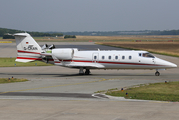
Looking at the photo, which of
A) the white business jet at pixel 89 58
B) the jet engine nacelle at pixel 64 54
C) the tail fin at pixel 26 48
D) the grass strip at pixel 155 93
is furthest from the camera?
the tail fin at pixel 26 48

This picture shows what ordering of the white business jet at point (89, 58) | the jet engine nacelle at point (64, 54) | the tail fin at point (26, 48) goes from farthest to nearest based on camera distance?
the tail fin at point (26, 48)
the jet engine nacelle at point (64, 54)
the white business jet at point (89, 58)

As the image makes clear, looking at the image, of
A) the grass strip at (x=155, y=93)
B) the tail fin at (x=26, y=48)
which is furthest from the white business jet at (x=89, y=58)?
the grass strip at (x=155, y=93)

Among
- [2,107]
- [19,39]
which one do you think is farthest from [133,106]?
[19,39]

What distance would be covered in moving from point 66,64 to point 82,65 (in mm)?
2082

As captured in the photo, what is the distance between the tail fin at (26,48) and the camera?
1474 inches

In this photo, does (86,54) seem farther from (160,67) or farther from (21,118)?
(21,118)

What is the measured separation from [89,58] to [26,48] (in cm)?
832

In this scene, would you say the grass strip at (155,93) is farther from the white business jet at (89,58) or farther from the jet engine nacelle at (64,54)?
the jet engine nacelle at (64,54)

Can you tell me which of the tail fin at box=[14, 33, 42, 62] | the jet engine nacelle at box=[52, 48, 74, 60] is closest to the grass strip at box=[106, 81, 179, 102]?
the jet engine nacelle at box=[52, 48, 74, 60]

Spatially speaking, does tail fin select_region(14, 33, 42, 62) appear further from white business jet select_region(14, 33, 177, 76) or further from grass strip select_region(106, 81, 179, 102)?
grass strip select_region(106, 81, 179, 102)

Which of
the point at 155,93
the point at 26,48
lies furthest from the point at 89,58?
the point at 155,93

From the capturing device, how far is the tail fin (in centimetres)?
3744

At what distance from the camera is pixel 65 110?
15.5 m

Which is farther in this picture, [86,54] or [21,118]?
[86,54]
